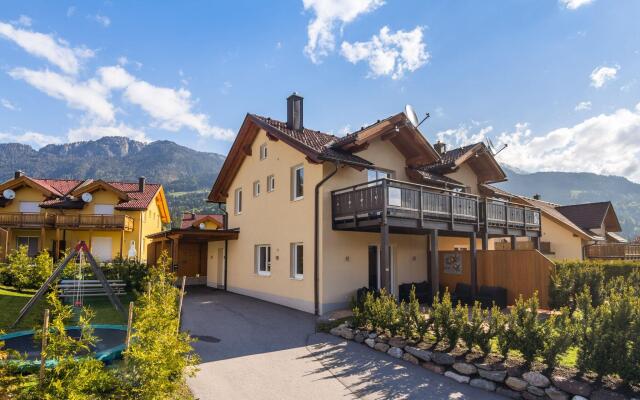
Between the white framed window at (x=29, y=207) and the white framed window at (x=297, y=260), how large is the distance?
28848 millimetres

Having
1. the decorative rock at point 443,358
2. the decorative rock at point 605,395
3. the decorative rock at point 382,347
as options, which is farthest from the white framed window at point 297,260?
the decorative rock at point 605,395

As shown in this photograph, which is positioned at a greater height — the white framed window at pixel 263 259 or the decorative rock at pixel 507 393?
the white framed window at pixel 263 259

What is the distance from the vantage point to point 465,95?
18.3 metres

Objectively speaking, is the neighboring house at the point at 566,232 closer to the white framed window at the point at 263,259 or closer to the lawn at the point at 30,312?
the white framed window at the point at 263,259

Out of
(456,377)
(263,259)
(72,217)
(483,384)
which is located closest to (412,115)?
(263,259)

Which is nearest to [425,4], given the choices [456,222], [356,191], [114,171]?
[356,191]

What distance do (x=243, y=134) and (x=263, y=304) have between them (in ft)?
28.6

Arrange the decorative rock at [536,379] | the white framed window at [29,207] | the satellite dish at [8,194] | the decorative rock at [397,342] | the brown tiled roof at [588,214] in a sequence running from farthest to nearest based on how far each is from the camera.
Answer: the white framed window at [29,207], the satellite dish at [8,194], the brown tiled roof at [588,214], the decorative rock at [397,342], the decorative rock at [536,379]

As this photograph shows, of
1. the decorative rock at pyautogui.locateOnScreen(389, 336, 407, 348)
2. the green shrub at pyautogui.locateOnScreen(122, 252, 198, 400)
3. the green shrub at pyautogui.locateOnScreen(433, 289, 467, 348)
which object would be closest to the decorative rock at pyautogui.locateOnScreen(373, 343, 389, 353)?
the decorative rock at pyautogui.locateOnScreen(389, 336, 407, 348)

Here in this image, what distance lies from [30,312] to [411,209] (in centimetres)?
1334

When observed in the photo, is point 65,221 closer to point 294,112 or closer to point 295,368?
point 294,112

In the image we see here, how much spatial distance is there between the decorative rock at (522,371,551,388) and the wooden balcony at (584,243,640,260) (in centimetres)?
2341

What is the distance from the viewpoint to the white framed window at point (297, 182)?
16.4 m

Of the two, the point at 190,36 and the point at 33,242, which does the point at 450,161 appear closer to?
the point at 190,36
